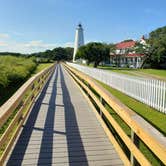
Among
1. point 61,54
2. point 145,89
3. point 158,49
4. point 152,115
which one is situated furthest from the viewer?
point 61,54

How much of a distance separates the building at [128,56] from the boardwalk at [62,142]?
63153mm

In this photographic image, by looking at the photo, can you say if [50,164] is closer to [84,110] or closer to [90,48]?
[84,110]

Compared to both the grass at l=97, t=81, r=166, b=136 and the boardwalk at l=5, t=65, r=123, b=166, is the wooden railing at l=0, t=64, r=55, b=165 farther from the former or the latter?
the grass at l=97, t=81, r=166, b=136

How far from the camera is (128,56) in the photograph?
274 ft

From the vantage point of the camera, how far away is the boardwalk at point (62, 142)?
4.97m

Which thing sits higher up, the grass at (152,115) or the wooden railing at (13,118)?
the wooden railing at (13,118)

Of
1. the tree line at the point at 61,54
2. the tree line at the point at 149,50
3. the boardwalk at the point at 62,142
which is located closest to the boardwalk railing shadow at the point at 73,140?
the boardwalk at the point at 62,142

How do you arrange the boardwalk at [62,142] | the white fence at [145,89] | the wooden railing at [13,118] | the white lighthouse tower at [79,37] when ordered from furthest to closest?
the white lighthouse tower at [79,37] < the white fence at [145,89] < the boardwalk at [62,142] < the wooden railing at [13,118]

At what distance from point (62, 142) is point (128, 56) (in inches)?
3112

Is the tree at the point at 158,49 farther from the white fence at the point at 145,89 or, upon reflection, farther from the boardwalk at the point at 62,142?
the boardwalk at the point at 62,142

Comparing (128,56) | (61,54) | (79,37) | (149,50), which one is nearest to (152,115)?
(149,50)

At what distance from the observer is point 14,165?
15.5ft

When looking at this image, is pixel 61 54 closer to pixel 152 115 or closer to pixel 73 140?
pixel 152 115

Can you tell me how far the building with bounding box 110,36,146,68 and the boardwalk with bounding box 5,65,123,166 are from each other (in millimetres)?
63153
